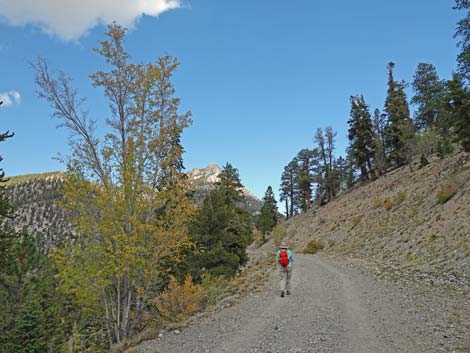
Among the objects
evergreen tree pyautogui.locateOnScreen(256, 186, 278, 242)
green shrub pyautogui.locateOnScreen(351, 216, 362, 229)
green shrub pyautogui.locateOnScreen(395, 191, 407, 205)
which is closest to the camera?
green shrub pyautogui.locateOnScreen(395, 191, 407, 205)

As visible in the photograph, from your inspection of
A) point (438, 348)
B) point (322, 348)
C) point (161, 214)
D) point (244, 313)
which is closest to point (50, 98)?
point (161, 214)

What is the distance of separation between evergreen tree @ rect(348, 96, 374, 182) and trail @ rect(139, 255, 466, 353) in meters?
37.7

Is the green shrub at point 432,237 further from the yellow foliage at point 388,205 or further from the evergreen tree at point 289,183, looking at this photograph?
the evergreen tree at point 289,183

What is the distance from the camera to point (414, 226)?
68.2ft

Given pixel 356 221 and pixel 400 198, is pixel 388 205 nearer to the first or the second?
pixel 400 198

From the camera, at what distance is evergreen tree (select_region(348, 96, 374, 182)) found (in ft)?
155

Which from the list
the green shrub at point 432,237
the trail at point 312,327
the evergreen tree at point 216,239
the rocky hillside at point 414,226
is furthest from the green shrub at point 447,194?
the evergreen tree at point 216,239

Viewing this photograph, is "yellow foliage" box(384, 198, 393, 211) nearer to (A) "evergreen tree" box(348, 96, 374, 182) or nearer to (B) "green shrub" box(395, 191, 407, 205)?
(B) "green shrub" box(395, 191, 407, 205)

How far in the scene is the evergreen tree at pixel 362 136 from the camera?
155 feet

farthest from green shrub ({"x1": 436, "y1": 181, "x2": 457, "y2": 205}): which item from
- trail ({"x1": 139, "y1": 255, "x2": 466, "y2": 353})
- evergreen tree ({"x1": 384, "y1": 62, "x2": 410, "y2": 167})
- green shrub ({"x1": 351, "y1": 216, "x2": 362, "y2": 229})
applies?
evergreen tree ({"x1": 384, "y1": 62, "x2": 410, "y2": 167})

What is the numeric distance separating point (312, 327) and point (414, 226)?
1539cm

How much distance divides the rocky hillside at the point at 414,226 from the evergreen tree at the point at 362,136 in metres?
7.24

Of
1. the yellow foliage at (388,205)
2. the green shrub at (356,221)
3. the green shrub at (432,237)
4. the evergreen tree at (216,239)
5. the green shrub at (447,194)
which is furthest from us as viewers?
the green shrub at (356,221)

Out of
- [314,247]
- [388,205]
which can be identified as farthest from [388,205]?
[314,247]
